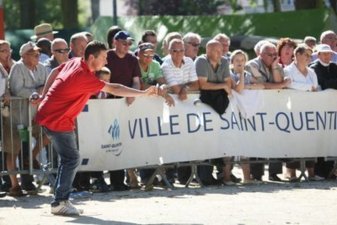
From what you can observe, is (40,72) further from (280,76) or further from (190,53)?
(280,76)

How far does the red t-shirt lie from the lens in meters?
11.8

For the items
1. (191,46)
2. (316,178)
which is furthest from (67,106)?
(316,178)

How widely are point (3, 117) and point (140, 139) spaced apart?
1.91 meters

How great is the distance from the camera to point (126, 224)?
1116 centimetres

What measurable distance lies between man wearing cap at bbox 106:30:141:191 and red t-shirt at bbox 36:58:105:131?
228cm

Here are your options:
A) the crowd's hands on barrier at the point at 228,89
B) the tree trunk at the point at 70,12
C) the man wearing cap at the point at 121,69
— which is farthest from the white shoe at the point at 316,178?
the tree trunk at the point at 70,12

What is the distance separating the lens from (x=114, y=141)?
14219 millimetres

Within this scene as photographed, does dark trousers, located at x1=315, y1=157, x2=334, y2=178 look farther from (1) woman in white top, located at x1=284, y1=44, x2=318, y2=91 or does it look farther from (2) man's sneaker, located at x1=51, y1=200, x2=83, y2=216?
(2) man's sneaker, located at x1=51, y1=200, x2=83, y2=216

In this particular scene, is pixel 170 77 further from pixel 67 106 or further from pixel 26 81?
pixel 67 106

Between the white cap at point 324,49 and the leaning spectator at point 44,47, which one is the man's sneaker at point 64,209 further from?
the white cap at point 324,49

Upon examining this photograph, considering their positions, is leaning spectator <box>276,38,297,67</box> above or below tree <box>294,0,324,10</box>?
below

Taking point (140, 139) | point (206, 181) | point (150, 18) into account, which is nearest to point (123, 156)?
point (140, 139)

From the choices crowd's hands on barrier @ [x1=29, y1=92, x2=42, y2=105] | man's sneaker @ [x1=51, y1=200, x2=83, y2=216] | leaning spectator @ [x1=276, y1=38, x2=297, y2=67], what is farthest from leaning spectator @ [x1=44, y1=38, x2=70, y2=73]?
leaning spectator @ [x1=276, y1=38, x2=297, y2=67]

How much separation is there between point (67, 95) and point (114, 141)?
7.98ft
